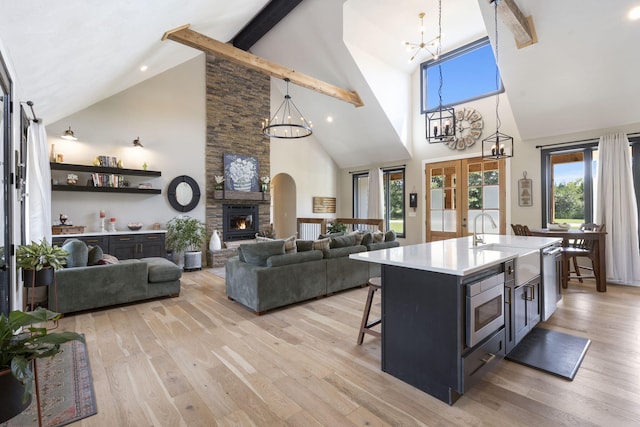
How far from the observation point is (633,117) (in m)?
4.87

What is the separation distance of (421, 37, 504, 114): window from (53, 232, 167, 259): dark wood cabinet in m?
6.67

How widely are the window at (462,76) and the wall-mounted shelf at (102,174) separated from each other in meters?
6.41

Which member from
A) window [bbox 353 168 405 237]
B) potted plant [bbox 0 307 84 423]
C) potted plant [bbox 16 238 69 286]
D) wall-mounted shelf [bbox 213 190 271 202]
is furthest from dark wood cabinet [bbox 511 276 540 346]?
wall-mounted shelf [bbox 213 190 271 202]

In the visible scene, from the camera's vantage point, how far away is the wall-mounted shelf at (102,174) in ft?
17.3

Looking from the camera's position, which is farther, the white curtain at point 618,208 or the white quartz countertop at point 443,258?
the white curtain at point 618,208

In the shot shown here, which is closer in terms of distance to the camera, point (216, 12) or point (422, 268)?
point (422, 268)

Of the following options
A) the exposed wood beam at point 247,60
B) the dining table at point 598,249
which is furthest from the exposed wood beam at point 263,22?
the dining table at point 598,249

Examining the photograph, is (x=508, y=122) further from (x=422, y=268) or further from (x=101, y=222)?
(x=101, y=222)

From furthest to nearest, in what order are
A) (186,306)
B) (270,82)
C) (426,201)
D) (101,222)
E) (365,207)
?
(365,207) → (270,82) → (426,201) → (101,222) → (186,306)

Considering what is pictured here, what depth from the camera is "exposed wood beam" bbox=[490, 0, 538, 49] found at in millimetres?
3885

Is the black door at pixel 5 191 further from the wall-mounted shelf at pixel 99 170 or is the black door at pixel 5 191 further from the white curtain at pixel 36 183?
the wall-mounted shelf at pixel 99 170

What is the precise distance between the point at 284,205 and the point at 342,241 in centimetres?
514

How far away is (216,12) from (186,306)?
14.6 ft

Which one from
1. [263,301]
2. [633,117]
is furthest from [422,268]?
[633,117]
